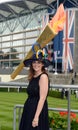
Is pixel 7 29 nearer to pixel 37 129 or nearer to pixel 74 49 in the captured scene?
pixel 74 49

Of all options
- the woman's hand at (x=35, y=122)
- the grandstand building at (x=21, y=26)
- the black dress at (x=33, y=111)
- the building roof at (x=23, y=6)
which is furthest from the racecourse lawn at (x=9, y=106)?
the building roof at (x=23, y=6)

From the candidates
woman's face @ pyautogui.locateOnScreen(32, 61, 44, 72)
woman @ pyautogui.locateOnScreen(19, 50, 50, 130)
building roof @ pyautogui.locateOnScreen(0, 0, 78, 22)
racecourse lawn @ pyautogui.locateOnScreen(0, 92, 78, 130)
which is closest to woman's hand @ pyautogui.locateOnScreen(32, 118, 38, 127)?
woman @ pyautogui.locateOnScreen(19, 50, 50, 130)

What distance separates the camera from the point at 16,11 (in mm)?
108500

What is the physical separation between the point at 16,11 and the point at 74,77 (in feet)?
177

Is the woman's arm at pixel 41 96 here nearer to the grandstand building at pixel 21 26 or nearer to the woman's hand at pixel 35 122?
the woman's hand at pixel 35 122

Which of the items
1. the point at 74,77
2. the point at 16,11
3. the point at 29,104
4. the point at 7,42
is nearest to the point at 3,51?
the point at 7,42

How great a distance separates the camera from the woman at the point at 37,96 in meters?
5.35

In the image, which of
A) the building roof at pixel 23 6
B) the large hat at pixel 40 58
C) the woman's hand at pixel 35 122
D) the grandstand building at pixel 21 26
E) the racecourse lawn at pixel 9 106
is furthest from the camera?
the grandstand building at pixel 21 26

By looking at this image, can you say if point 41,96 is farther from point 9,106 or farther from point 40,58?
point 9,106

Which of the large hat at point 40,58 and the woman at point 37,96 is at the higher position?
the large hat at point 40,58

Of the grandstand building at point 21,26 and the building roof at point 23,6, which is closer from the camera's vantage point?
the building roof at point 23,6

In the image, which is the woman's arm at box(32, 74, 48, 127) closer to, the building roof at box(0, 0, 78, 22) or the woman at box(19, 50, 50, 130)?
the woman at box(19, 50, 50, 130)

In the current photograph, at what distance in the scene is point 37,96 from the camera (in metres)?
5.45

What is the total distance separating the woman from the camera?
535 centimetres
